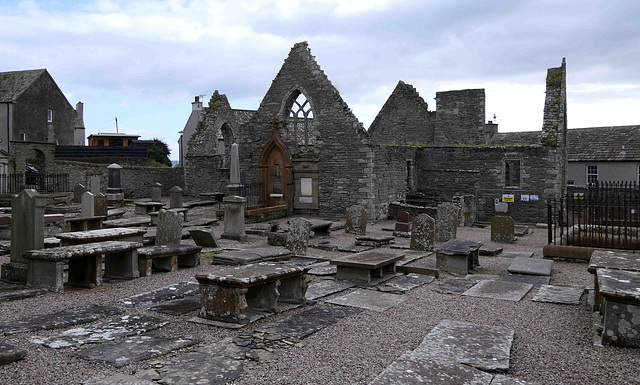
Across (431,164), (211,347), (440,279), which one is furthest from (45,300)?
(431,164)

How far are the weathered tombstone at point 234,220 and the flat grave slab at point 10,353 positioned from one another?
9.61 m

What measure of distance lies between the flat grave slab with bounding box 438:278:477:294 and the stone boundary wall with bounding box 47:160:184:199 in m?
22.6

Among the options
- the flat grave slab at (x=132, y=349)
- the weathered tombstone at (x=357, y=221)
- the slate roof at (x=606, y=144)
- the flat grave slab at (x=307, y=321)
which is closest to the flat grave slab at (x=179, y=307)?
the flat grave slab at (x=132, y=349)

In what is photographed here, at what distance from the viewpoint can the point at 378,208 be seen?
21.1m

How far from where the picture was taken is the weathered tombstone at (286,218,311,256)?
12250mm

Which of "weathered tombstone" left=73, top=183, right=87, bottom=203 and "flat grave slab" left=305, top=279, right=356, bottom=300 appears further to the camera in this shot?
"weathered tombstone" left=73, top=183, right=87, bottom=203

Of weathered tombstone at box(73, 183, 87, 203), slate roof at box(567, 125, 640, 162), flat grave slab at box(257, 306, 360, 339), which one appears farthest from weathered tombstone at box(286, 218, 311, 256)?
slate roof at box(567, 125, 640, 162)

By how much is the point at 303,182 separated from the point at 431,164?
23.3 ft

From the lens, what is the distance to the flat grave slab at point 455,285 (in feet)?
29.2

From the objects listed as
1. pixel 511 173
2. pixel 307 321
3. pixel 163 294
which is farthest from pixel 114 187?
pixel 307 321

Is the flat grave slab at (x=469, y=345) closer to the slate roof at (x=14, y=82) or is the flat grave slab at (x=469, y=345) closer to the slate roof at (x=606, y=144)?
the slate roof at (x=606, y=144)

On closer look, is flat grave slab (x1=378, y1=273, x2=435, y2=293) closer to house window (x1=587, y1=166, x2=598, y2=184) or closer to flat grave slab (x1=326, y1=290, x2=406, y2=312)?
flat grave slab (x1=326, y1=290, x2=406, y2=312)

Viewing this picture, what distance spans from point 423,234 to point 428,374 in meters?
8.60

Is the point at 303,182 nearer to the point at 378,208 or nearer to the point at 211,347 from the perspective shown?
the point at 378,208
